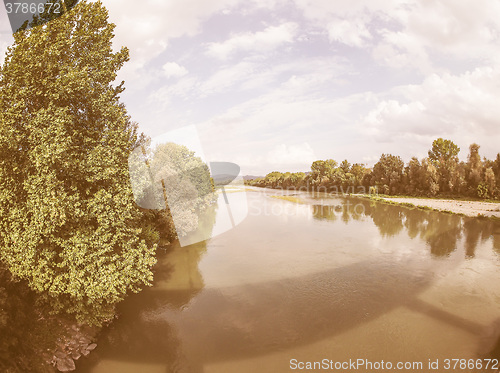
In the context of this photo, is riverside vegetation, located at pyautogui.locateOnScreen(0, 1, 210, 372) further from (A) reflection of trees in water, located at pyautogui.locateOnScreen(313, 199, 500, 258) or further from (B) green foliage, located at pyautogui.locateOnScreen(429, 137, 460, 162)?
(B) green foliage, located at pyautogui.locateOnScreen(429, 137, 460, 162)

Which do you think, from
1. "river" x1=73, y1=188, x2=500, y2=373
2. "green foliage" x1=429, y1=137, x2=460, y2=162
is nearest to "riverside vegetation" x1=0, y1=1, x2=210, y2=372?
"river" x1=73, y1=188, x2=500, y2=373

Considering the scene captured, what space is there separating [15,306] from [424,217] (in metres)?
63.0

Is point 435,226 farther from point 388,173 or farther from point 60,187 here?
point 388,173

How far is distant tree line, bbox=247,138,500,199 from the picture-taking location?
2899 inches

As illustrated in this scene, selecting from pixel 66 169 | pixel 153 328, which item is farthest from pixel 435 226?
pixel 66 169

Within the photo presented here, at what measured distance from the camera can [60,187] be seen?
517 inches

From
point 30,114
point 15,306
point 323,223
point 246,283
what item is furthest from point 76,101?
point 323,223

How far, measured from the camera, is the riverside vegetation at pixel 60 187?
1282cm

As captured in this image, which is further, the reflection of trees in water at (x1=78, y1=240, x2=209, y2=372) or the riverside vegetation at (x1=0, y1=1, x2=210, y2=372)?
the reflection of trees in water at (x1=78, y1=240, x2=209, y2=372)

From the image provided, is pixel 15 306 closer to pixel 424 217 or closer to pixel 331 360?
pixel 331 360

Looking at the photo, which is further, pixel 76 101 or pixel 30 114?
pixel 76 101

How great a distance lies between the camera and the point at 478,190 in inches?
2842

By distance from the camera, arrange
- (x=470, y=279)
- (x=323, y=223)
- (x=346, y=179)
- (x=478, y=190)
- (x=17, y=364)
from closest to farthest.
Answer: (x=17, y=364) → (x=470, y=279) → (x=323, y=223) → (x=478, y=190) → (x=346, y=179)

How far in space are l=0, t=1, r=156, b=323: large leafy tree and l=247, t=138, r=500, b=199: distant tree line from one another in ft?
293
